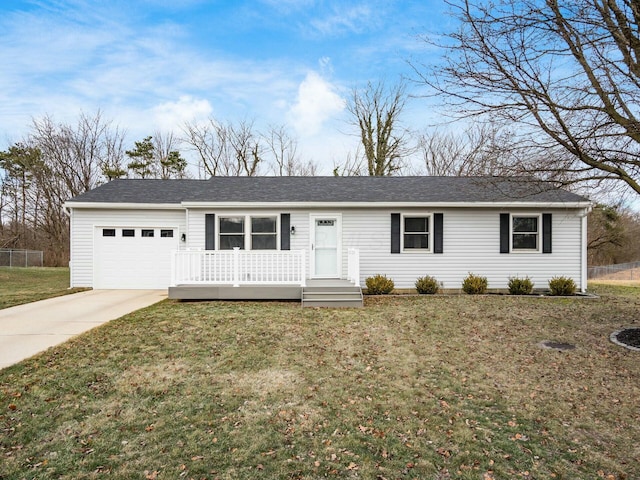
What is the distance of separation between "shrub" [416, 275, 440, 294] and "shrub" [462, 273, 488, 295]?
34.1 inches

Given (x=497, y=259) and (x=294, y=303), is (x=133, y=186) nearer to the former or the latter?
(x=294, y=303)

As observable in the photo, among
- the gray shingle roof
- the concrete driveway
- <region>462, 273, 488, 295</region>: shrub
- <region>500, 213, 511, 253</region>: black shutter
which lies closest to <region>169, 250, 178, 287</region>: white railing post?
the concrete driveway

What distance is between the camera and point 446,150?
82.5 ft

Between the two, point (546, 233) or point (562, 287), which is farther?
point (546, 233)

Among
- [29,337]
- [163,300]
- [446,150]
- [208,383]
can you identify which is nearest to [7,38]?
[163,300]

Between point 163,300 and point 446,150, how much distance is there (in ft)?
71.2

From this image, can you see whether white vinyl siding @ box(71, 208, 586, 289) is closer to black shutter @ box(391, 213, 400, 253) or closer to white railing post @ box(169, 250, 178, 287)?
black shutter @ box(391, 213, 400, 253)

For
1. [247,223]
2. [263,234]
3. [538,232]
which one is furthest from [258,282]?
[538,232]

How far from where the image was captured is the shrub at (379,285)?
1024 cm

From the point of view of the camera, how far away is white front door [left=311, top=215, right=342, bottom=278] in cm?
1084

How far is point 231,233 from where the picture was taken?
1083cm

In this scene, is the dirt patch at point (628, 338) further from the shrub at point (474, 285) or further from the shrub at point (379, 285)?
the shrub at point (379, 285)

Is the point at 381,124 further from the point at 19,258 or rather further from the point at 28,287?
the point at 19,258

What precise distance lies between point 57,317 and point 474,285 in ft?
33.3
